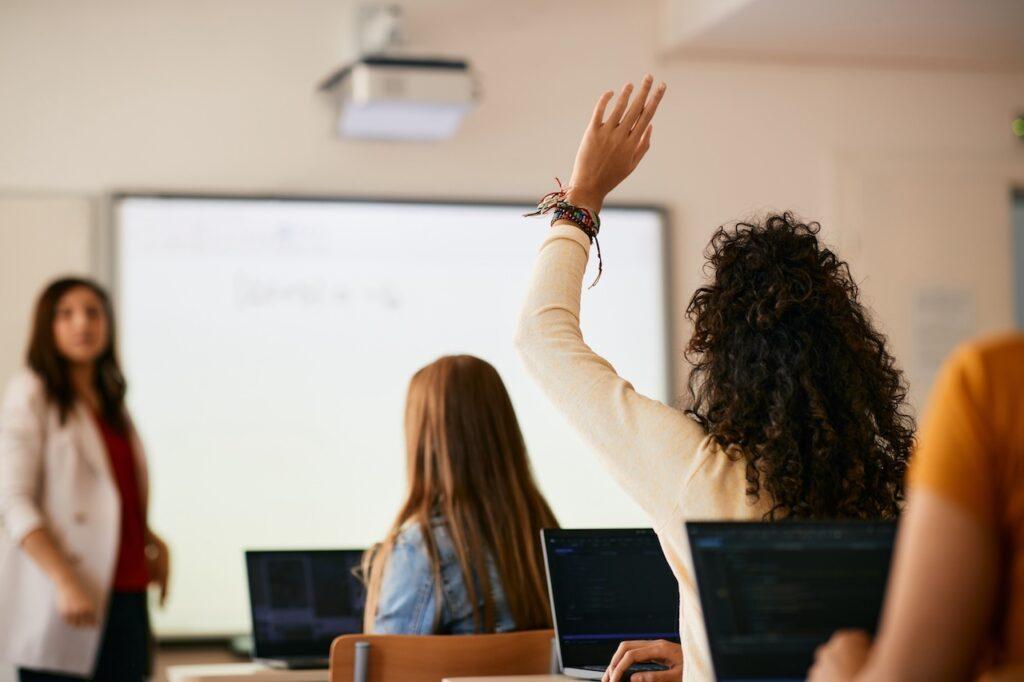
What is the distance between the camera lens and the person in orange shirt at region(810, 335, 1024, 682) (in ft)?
2.89

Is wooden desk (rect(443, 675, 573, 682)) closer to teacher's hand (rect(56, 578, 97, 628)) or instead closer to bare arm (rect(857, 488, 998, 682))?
bare arm (rect(857, 488, 998, 682))

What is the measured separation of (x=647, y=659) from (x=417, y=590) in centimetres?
84

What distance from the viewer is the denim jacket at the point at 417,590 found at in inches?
95.6

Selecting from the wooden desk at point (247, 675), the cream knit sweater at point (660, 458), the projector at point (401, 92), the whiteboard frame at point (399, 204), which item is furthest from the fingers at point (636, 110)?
the projector at point (401, 92)

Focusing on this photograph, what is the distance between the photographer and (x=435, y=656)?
85.9 inches

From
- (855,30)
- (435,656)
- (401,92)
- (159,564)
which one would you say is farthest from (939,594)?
(855,30)

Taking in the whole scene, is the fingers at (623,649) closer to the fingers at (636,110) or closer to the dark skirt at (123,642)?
the fingers at (636,110)

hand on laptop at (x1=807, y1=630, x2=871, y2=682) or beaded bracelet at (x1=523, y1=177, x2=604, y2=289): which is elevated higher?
beaded bracelet at (x1=523, y1=177, x2=604, y2=289)

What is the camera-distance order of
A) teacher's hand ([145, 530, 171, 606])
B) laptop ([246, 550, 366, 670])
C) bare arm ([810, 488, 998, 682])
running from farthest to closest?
teacher's hand ([145, 530, 171, 606]), laptop ([246, 550, 366, 670]), bare arm ([810, 488, 998, 682])

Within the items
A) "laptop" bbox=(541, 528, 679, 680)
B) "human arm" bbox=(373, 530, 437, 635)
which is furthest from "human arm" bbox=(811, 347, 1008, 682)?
"human arm" bbox=(373, 530, 437, 635)

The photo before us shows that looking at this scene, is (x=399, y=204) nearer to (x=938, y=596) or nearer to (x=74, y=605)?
(x=74, y=605)

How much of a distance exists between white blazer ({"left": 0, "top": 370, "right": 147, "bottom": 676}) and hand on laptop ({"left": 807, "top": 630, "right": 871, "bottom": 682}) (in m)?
2.70

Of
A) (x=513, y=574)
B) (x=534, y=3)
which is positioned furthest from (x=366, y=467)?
(x=513, y=574)

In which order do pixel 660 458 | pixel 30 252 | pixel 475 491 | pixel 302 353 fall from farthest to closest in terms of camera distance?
pixel 302 353
pixel 30 252
pixel 475 491
pixel 660 458
